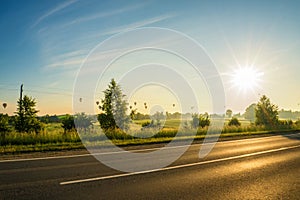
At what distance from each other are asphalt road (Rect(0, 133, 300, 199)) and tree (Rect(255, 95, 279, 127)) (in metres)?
37.5

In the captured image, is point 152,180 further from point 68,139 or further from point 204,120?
point 204,120

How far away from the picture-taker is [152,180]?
6.56m

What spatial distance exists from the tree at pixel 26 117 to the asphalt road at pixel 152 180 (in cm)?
3763

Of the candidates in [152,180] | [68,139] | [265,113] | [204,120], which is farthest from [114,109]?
[265,113]

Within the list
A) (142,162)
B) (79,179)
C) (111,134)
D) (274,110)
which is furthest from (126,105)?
(274,110)

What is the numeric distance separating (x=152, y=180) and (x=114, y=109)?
23.3 metres

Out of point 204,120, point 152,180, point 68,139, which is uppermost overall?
point 204,120

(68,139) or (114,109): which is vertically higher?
(114,109)

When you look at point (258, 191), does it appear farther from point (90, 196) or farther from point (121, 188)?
point (90, 196)

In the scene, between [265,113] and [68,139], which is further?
[265,113]

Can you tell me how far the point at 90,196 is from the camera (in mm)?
5125

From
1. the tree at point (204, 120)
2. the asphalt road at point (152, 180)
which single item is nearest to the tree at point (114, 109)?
the tree at point (204, 120)

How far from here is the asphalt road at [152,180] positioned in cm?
534

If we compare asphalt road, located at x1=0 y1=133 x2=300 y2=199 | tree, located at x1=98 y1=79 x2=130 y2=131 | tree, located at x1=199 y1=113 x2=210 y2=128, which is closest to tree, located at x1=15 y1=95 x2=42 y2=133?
tree, located at x1=98 y1=79 x2=130 y2=131
